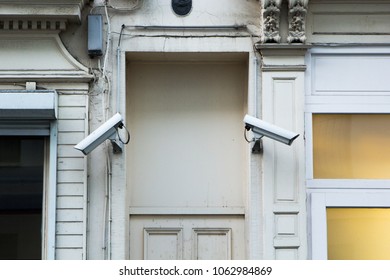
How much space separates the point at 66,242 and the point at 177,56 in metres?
2.46

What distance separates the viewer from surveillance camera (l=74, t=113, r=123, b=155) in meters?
9.81

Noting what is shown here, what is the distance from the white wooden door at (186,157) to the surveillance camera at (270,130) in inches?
32.0

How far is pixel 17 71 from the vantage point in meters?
10.4

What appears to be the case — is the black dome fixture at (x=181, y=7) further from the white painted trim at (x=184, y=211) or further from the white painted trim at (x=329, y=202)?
the white painted trim at (x=329, y=202)

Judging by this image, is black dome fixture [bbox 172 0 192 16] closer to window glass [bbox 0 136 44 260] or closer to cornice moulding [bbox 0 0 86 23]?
cornice moulding [bbox 0 0 86 23]

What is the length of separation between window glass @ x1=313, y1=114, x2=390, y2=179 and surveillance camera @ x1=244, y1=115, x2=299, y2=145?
2.10 feet

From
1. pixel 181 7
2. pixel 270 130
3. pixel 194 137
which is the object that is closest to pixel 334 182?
pixel 270 130

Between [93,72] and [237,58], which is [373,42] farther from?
[93,72]

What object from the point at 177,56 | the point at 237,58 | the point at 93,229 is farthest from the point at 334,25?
the point at 93,229

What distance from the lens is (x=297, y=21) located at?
1041 centimetres

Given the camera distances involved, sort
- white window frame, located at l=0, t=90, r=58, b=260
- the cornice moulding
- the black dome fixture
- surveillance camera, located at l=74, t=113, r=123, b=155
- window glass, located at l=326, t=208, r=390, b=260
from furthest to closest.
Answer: the black dome fixture < window glass, located at l=326, t=208, r=390, b=260 < the cornice moulding < white window frame, located at l=0, t=90, r=58, b=260 < surveillance camera, located at l=74, t=113, r=123, b=155

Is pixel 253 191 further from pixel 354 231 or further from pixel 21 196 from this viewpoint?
pixel 21 196

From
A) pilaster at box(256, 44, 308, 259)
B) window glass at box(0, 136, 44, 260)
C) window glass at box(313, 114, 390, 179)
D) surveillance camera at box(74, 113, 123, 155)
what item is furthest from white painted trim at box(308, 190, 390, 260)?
window glass at box(0, 136, 44, 260)

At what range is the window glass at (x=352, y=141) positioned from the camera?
1053cm
